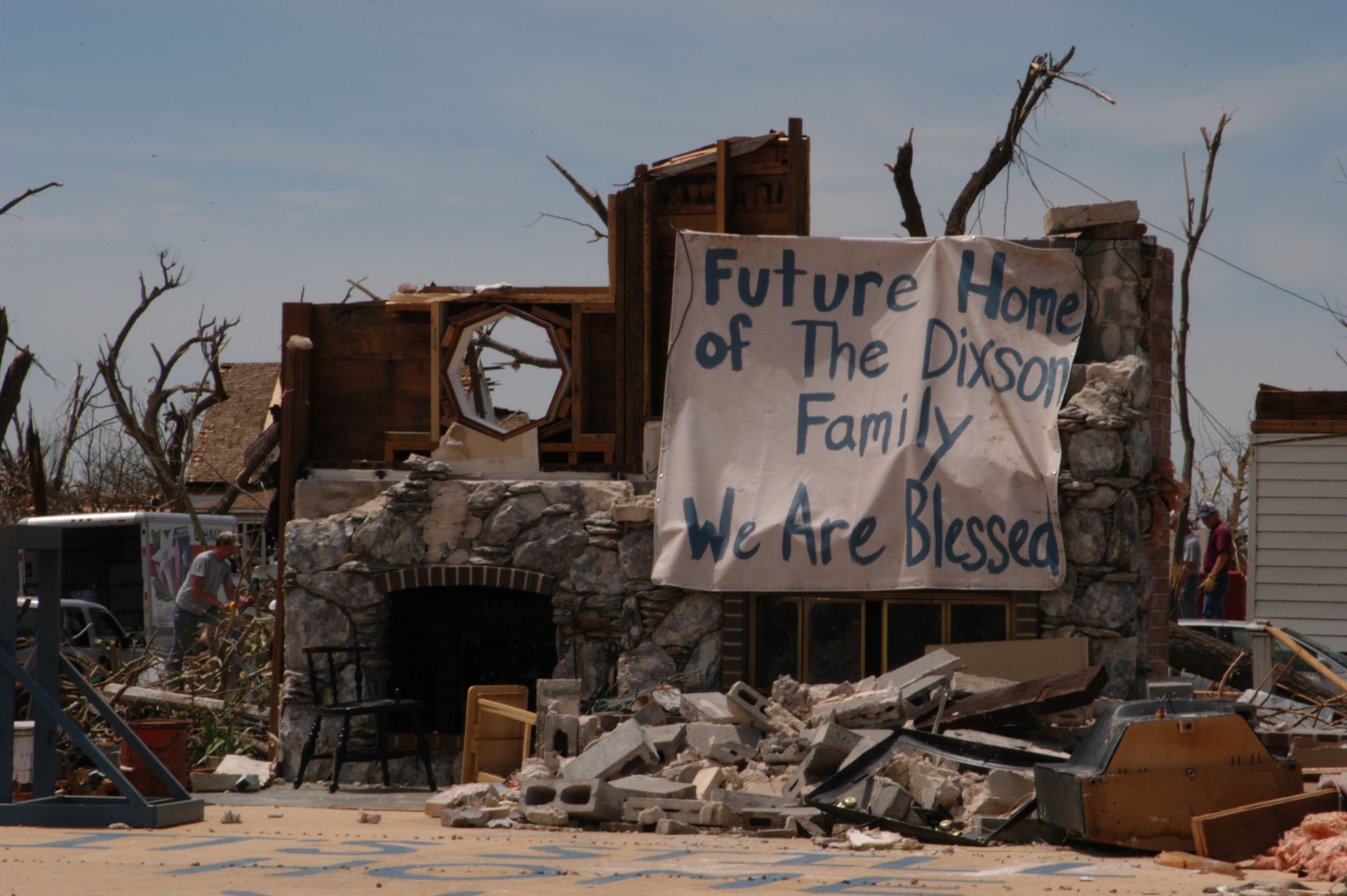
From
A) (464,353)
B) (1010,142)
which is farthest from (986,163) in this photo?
(464,353)

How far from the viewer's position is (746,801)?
9305 mm

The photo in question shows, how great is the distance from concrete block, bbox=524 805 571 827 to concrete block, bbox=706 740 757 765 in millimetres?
1092

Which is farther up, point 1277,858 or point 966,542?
point 966,542

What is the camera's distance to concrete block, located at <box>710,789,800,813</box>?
9273mm

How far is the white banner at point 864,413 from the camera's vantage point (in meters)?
11.2

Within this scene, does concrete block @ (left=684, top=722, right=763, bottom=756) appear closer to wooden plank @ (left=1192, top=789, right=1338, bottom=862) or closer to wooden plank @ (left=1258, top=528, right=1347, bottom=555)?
wooden plank @ (left=1192, top=789, right=1338, bottom=862)

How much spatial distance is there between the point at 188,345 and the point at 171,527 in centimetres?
787

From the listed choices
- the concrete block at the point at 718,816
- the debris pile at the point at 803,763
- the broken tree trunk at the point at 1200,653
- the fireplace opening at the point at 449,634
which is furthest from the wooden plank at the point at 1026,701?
the broken tree trunk at the point at 1200,653

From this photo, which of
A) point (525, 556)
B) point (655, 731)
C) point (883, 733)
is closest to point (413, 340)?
point (525, 556)

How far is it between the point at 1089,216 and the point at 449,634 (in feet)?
19.9

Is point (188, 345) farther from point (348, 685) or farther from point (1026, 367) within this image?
point (1026, 367)

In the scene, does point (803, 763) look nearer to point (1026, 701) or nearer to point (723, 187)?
point (1026, 701)

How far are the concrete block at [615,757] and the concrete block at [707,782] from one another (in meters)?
0.43

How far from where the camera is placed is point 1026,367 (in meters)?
11.4
